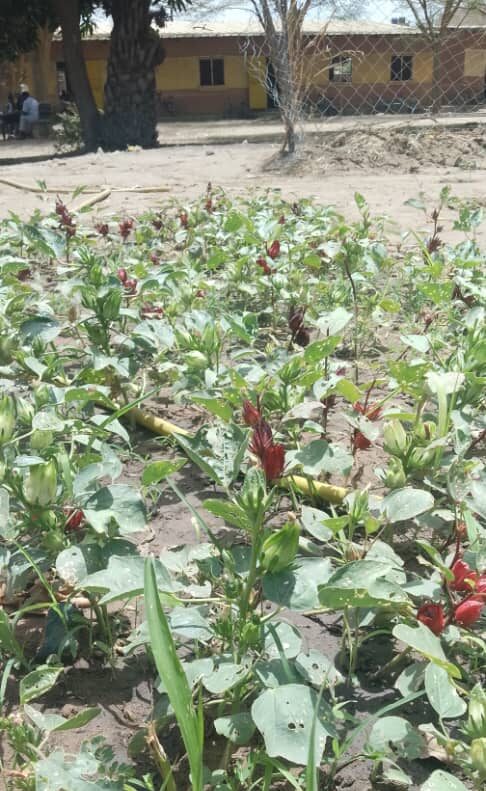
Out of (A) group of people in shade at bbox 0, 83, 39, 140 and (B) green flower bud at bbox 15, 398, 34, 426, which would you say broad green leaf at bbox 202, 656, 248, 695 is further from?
(A) group of people in shade at bbox 0, 83, 39, 140

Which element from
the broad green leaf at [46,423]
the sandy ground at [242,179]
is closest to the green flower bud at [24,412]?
the broad green leaf at [46,423]

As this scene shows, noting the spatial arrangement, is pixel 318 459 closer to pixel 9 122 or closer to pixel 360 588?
pixel 360 588

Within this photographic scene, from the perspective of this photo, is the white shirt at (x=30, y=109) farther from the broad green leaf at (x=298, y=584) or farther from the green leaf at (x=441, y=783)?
the green leaf at (x=441, y=783)

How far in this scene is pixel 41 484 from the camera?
1175mm

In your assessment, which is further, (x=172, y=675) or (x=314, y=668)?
(x=314, y=668)

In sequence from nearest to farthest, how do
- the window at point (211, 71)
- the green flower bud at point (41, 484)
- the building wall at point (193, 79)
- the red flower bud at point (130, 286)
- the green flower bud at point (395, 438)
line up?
1. the green flower bud at point (41, 484)
2. the green flower bud at point (395, 438)
3. the red flower bud at point (130, 286)
4. the building wall at point (193, 79)
5. the window at point (211, 71)

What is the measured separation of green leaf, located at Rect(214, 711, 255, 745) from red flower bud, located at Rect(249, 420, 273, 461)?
1.20ft

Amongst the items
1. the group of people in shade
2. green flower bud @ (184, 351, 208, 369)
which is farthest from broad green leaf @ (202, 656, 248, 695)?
the group of people in shade

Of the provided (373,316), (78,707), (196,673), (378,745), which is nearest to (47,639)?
(78,707)

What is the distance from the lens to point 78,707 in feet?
3.77

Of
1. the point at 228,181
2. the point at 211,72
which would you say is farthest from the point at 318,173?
the point at 211,72

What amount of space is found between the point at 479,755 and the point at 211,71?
1204 inches

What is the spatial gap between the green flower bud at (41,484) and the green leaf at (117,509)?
0.19 feet

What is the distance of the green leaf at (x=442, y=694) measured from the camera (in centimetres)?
95
